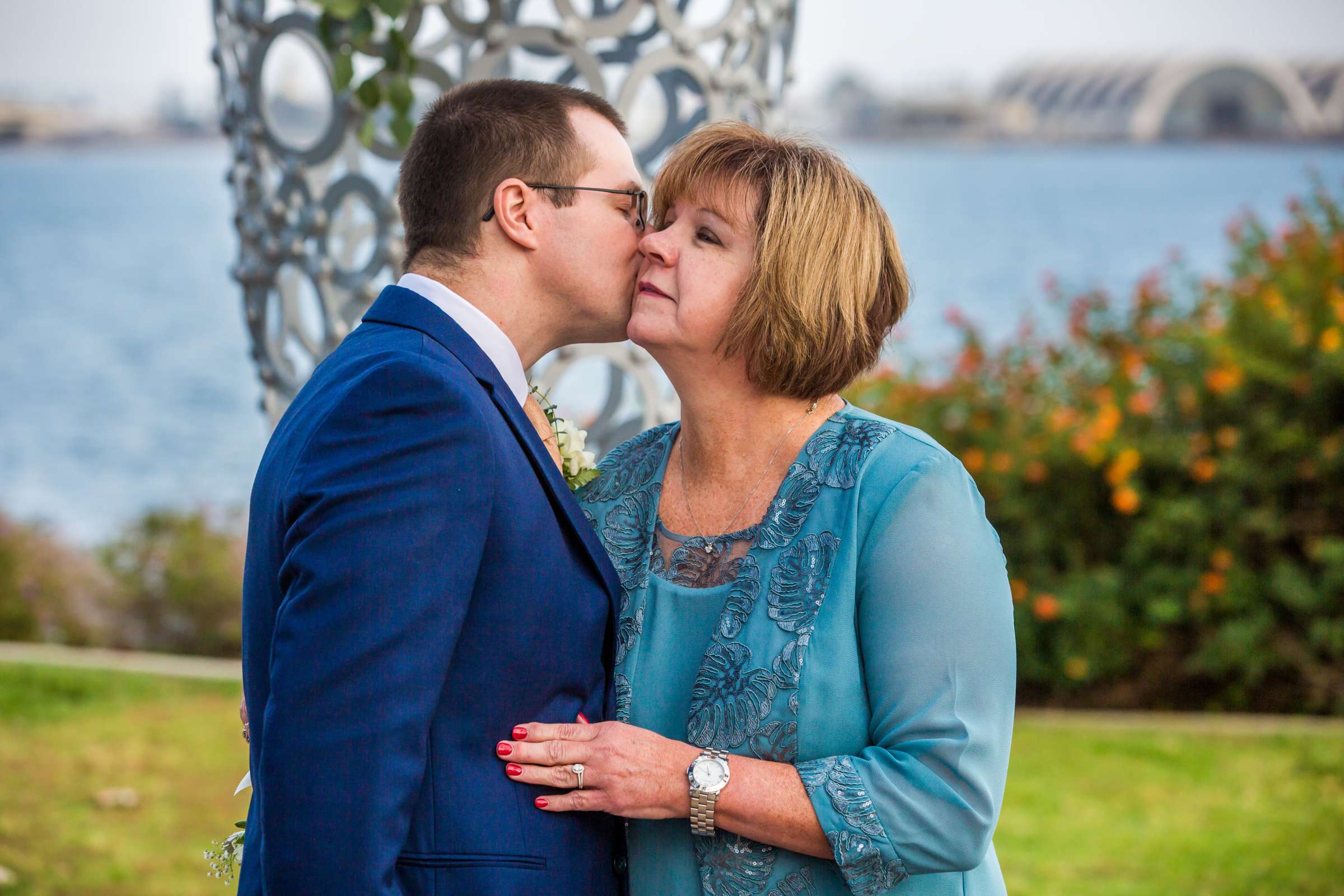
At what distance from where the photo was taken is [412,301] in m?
1.86

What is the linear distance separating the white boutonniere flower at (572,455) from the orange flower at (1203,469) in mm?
4152

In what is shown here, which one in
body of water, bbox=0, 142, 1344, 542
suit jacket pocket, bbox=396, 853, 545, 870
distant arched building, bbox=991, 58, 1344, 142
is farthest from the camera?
distant arched building, bbox=991, 58, 1344, 142

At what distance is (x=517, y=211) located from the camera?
1.94 metres

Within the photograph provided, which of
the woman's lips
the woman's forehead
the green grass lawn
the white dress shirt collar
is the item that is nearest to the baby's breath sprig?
the white dress shirt collar

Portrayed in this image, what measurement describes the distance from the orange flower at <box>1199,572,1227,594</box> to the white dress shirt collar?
457 centimetres

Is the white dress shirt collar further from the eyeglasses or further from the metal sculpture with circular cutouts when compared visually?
the metal sculpture with circular cutouts

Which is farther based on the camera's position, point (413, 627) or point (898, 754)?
point (898, 754)

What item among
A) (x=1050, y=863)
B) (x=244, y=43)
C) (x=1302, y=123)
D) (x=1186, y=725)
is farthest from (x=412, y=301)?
(x=1302, y=123)

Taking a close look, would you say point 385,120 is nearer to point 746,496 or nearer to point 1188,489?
point 746,496

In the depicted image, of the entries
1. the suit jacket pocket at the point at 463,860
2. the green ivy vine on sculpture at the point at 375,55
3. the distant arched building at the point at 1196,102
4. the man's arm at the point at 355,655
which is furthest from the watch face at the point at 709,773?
the distant arched building at the point at 1196,102

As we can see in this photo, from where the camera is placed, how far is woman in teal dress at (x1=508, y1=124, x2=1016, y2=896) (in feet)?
5.93

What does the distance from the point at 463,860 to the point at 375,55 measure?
1.93m

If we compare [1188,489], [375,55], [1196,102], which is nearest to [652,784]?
[375,55]

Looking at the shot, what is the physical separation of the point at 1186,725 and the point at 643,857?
428 cm
